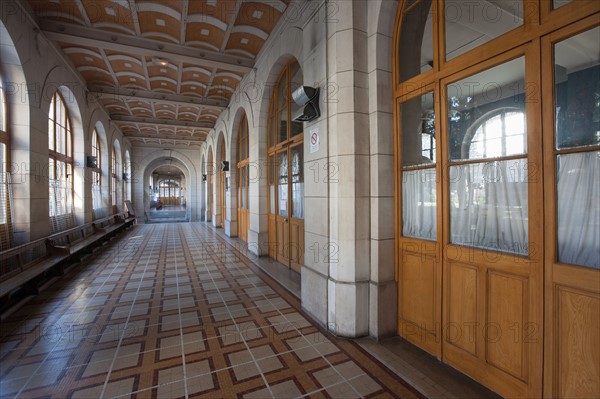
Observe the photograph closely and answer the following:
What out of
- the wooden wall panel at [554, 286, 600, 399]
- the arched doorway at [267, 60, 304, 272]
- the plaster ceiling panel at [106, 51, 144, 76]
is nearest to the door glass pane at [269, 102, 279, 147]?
the arched doorway at [267, 60, 304, 272]

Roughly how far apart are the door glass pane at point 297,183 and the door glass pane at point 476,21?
3010 millimetres

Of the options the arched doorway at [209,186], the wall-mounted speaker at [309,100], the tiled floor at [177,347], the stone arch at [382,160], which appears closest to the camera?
the tiled floor at [177,347]

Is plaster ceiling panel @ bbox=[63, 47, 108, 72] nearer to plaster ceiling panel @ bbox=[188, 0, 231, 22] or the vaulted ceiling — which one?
the vaulted ceiling

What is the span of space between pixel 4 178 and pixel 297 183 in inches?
193

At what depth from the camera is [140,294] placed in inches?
172

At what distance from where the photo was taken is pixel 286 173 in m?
5.82

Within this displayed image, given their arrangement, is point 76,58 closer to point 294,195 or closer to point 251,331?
point 294,195

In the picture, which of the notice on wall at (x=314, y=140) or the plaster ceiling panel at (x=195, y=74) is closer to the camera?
the notice on wall at (x=314, y=140)

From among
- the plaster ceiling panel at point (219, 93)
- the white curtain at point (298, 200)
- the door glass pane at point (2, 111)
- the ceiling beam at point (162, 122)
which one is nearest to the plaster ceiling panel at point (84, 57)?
the door glass pane at point (2, 111)

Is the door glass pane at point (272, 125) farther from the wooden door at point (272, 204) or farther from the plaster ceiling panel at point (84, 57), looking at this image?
the plaster ceiling panel at point (84, 57)

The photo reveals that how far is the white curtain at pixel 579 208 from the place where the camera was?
1.70 meters

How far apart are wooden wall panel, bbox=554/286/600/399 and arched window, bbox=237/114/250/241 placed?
289 inches

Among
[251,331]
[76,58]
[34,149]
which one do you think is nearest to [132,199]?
[76,58]

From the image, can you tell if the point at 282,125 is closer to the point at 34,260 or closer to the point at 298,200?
the point at 298,200
